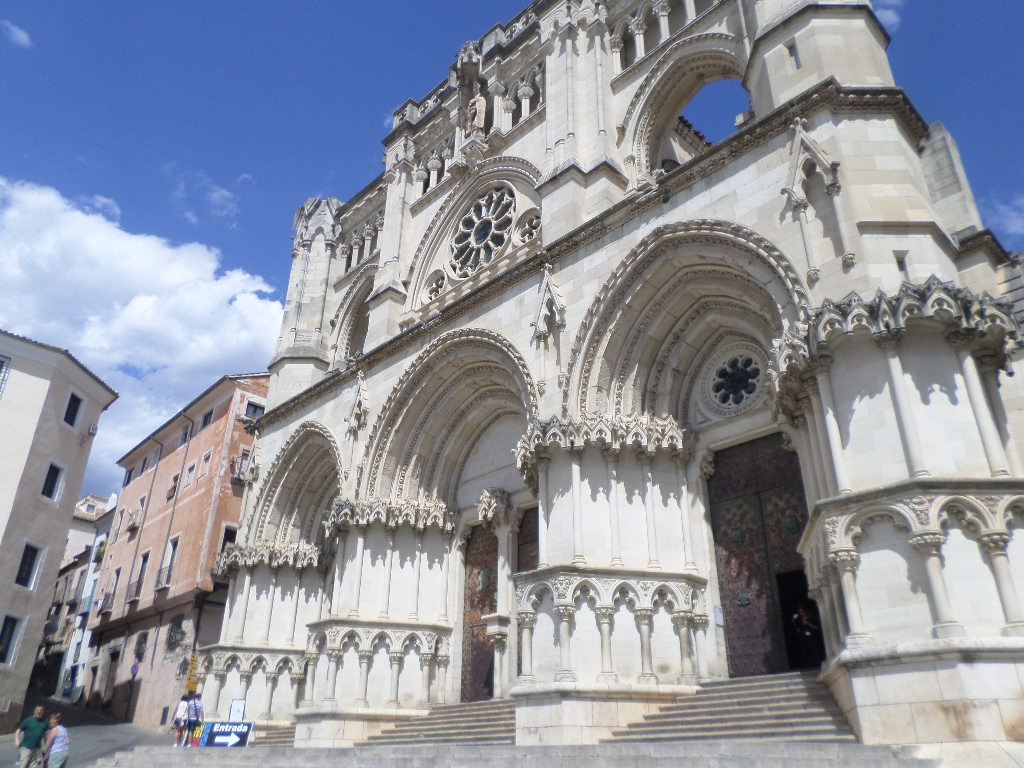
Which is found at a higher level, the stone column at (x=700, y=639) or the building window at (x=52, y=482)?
the building window at (x=52, y=482)

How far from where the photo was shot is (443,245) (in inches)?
830

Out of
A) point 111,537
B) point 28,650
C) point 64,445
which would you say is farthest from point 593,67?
point 111,537

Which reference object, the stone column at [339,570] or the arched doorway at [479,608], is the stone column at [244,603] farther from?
the arched doorway at [479,608]

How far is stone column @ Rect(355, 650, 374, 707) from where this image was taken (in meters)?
15.9

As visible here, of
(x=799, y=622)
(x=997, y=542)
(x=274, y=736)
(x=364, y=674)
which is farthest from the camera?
Answer: (x=274, y=736)

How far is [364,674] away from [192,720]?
15.2 feet

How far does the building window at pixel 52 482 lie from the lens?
25.1m

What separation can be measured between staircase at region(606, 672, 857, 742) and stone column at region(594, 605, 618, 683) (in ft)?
2.32

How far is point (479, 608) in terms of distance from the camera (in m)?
16.6

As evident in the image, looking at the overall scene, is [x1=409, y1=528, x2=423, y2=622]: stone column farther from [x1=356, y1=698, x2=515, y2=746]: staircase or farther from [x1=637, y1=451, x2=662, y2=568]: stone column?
[x1=637, y1=451, x2=662, y2=568]: stone column

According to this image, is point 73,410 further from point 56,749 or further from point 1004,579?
point 1004,579

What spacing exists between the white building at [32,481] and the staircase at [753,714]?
789 inches

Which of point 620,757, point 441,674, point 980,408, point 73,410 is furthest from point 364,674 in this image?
point 73,410

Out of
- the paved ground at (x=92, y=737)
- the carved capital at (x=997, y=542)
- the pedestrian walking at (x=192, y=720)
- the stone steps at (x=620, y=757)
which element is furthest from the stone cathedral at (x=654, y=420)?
the paved ground at (x=92, y=737)
